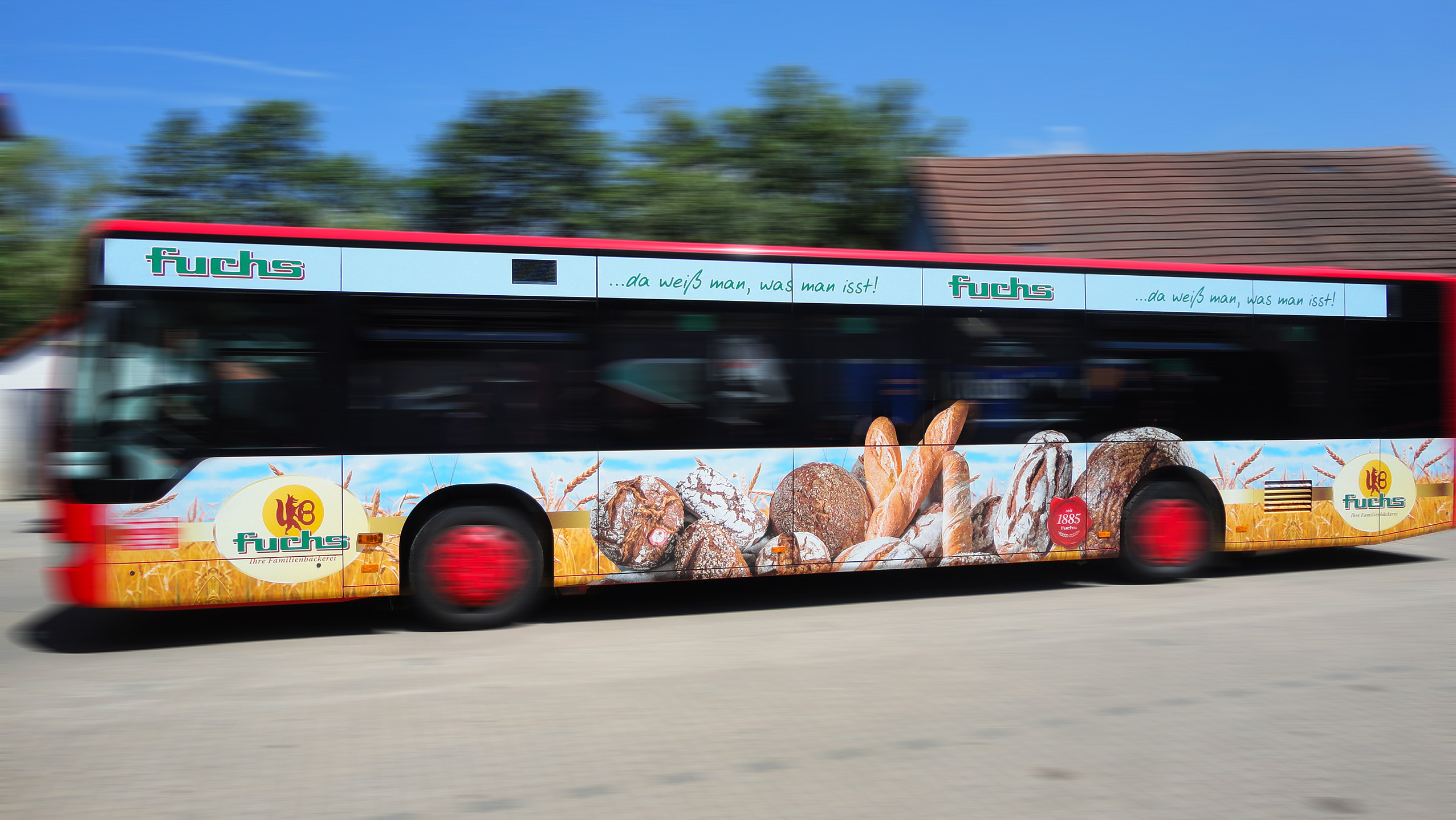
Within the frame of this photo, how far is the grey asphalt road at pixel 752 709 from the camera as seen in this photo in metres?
4.42

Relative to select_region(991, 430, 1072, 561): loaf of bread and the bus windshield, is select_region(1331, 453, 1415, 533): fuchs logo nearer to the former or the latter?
select_region(991, 430, 1072, 561): loaf of bread

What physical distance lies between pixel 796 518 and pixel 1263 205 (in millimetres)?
20791

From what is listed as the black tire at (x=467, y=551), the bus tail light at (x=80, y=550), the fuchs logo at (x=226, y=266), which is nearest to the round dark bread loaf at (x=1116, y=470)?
the black tire at (x=467, y=551)

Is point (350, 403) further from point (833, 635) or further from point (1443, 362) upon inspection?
point (1443, 362)

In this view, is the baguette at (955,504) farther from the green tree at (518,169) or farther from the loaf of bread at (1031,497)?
the green tree at (518,169)

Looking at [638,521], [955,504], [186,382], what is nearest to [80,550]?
[186,382]

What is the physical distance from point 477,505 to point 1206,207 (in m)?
21.5

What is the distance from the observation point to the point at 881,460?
340 inches

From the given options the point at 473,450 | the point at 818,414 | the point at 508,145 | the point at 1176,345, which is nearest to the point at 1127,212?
the point at 508,145

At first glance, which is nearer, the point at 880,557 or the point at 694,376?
the point at 694,376

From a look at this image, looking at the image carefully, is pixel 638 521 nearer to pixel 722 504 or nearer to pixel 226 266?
pixel 722 504

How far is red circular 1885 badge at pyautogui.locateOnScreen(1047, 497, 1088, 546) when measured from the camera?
919 centimetres

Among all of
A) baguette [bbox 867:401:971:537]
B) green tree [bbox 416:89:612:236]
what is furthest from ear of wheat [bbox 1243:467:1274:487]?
green tree [bbox 416:89:612:236]

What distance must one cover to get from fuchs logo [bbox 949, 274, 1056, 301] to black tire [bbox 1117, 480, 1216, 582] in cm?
192
